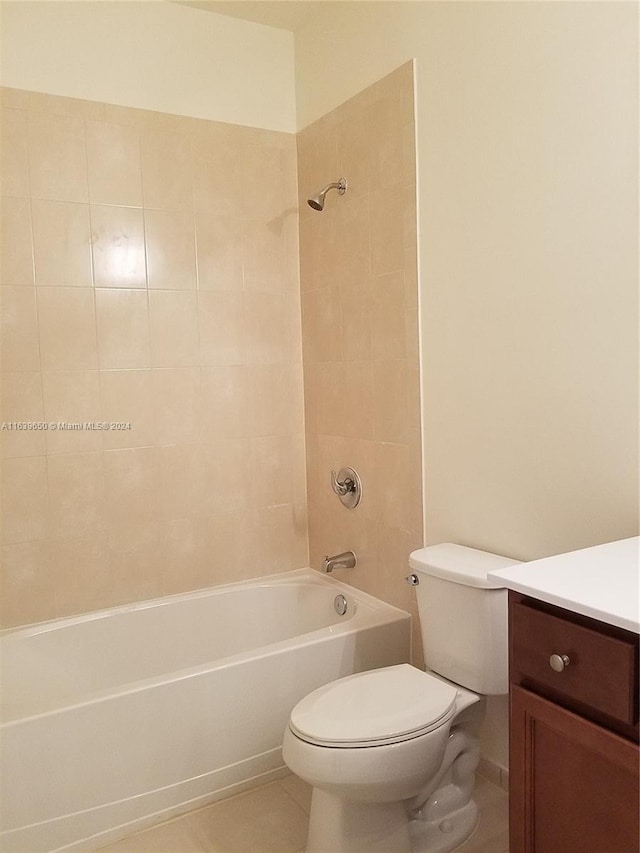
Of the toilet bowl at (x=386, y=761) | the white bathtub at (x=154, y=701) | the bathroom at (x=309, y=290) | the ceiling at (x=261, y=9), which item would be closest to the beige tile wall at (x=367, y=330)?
the bathroom at (x=309, y=290)

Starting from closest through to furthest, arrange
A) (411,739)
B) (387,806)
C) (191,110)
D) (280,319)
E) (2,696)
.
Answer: (411,739)
(387,806)
(2,696)
(191,110)
(280,319)

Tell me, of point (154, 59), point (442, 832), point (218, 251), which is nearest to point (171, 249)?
point (218, 251)

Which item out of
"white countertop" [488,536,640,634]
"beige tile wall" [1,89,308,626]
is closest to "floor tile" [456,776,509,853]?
"white countertop" [488,536,640,634]

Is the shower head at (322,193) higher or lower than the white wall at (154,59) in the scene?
lower

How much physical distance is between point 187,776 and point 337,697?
59 centimetres

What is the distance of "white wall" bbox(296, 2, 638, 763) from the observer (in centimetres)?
156

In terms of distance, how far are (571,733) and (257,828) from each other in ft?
3.74

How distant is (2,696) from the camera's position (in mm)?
2166

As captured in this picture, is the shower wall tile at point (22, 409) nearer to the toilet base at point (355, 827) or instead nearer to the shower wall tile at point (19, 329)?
the shower wall tile at point (19, 329)

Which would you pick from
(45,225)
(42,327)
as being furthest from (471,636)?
(45,225)

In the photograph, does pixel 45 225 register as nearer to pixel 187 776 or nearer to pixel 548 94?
pixel 548 94

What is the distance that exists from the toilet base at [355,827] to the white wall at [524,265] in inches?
18.7

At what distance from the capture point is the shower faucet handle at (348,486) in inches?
101

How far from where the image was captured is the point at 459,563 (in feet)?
6.11
